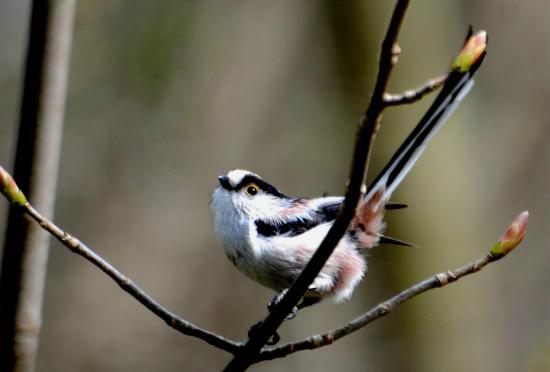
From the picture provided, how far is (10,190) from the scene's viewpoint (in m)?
1.82

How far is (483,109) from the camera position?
5766 mm

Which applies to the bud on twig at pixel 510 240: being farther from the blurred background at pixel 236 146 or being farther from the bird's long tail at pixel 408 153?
the blurred background at pixel 236 146

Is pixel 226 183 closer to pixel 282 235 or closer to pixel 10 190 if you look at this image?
Result: pixel 282 235

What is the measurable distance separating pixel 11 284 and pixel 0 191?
0.27 metres

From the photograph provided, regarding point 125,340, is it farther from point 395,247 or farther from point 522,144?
point 522,144

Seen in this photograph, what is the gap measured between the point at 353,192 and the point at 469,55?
372 millimetres

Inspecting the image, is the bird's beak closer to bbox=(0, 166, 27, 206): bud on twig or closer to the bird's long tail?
the bird's long tail

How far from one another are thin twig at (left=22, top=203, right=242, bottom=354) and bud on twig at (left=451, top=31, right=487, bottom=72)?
102cm

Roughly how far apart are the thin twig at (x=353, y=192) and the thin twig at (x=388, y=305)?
9cm

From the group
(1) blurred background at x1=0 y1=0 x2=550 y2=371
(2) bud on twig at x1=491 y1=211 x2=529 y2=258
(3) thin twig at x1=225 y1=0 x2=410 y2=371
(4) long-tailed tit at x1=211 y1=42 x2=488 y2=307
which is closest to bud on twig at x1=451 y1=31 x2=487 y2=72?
(3) thin twig at x1=225 y1=0 x2=410 y2=371

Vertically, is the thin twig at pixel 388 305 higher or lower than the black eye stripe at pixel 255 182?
lower

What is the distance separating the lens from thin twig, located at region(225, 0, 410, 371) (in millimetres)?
1312

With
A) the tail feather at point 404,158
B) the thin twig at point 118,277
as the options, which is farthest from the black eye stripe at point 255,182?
the thin twig at point 118,277

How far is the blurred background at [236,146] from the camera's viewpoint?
5.18 metres
